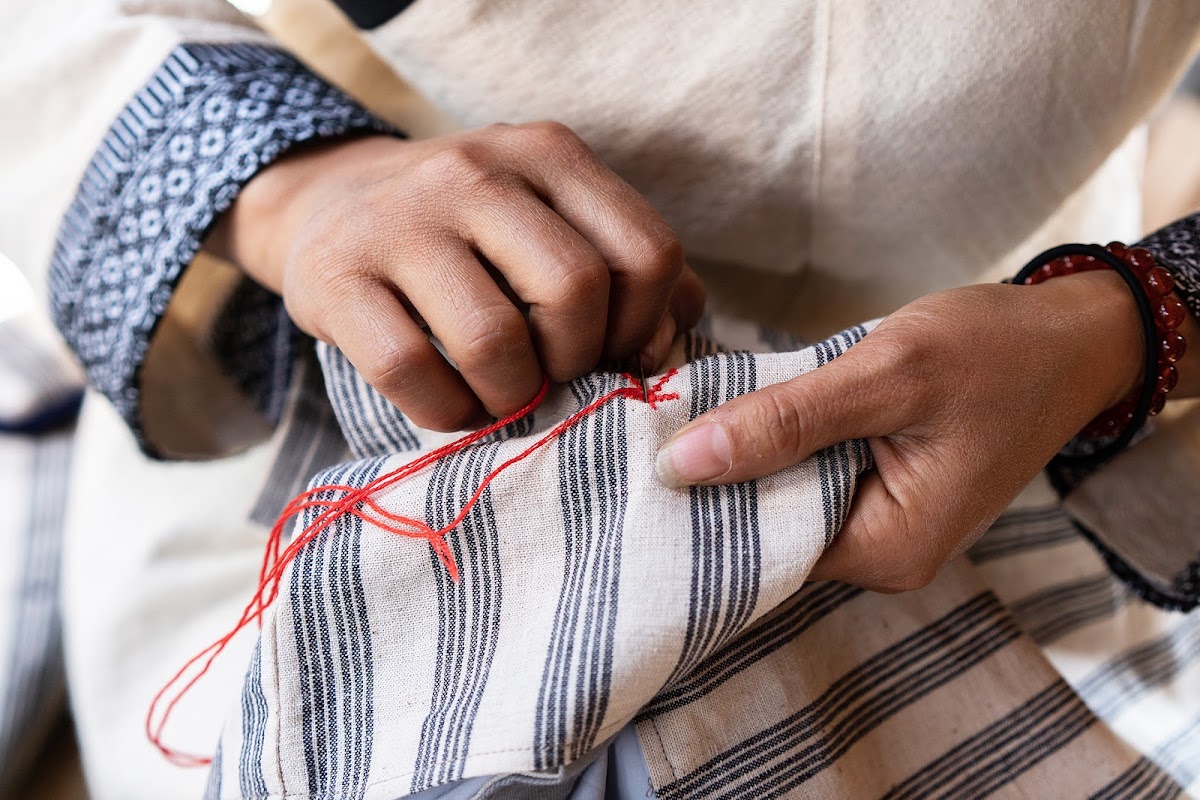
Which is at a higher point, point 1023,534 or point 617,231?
point 617,231

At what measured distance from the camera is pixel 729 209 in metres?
0.63

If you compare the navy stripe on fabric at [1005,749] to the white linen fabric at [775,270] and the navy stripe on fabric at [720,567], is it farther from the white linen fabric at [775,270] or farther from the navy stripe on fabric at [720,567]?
the navy stripe on fabric at [720,567]

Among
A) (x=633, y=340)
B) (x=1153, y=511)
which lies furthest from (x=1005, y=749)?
(x=633, y=340)

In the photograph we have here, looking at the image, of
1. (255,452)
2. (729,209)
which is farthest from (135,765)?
(729,209)

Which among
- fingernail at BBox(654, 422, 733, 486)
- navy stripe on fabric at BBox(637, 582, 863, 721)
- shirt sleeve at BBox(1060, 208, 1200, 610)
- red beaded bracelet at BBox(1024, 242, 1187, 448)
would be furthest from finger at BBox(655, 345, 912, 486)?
shirt sleeve at BBox(1060, 208, 1200, 610)

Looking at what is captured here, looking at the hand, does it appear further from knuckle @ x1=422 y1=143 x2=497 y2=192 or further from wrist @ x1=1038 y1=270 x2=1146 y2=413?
wrist @ x1=1038 y1=270 x2=1146 y2=413

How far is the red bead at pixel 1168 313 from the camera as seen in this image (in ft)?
1.66

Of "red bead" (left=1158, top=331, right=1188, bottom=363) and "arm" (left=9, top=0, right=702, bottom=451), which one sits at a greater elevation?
"red bead" (left=1158, top=331, right=1188, bottom=363)

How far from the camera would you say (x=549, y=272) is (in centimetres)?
40

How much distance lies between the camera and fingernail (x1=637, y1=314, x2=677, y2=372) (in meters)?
0.47

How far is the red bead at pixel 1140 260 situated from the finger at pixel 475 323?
1.25 feet

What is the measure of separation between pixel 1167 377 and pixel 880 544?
244 millimetres

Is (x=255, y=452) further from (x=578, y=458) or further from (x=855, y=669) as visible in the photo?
(x=855, y=669)

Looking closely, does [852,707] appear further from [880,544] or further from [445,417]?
[445,417]
